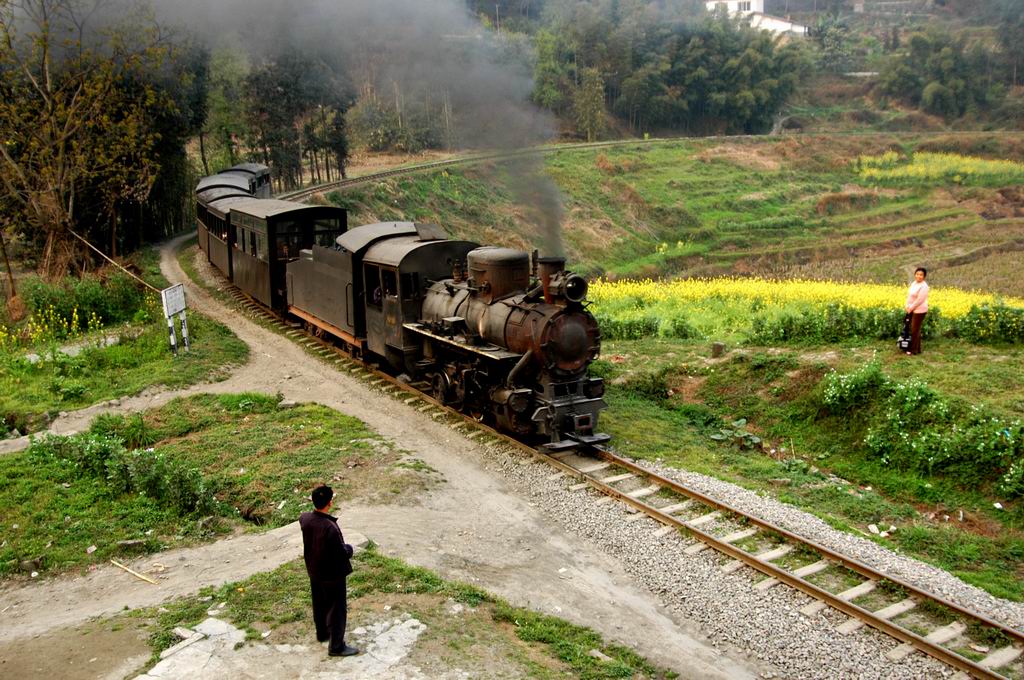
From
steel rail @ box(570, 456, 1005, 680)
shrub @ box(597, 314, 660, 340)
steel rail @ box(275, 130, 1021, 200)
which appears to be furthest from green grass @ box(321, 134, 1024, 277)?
steel rail @ box(570, 456, 1005, 680)

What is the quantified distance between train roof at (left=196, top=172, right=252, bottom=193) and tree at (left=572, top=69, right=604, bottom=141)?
107 ft

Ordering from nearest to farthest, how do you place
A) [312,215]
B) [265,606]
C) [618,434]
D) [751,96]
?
[265,606] < [618,434] < [312,215] < [751,96]

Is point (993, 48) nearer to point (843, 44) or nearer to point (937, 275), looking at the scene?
point (843, 44)

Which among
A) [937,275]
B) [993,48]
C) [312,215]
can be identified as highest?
[993,48]

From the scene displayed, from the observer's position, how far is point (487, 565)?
9.16 metres

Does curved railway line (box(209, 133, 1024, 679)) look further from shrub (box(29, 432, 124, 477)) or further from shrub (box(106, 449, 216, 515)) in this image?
shrub (box(29, 432, 124, 477))

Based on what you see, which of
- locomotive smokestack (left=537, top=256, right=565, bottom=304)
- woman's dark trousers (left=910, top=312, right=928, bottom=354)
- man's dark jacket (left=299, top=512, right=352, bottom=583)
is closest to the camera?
man's dark jacket (left=299, top=512, right=352, bottom=583)

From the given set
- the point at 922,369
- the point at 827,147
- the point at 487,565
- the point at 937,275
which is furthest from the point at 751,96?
the point at 487,565

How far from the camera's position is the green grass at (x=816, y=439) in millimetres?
9867

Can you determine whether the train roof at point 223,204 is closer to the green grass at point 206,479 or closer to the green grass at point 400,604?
the green grass at point 206,479

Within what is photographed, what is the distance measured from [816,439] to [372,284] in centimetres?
894

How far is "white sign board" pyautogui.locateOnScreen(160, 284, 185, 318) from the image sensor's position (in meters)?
17.4

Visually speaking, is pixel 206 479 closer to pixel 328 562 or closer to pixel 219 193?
pixel 328 562

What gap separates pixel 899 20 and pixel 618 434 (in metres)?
121
